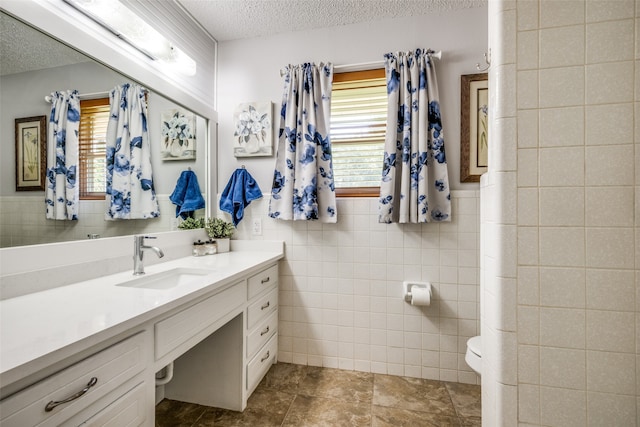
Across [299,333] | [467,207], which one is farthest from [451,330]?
[299,333]

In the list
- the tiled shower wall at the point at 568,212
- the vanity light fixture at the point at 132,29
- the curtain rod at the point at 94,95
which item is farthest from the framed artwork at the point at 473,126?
the curtain rod at the point at 94,95

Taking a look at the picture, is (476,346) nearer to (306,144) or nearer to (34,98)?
(306,144)

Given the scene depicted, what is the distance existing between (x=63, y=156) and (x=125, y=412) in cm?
106

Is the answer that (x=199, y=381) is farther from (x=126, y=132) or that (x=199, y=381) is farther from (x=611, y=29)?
(x=611, y=29)

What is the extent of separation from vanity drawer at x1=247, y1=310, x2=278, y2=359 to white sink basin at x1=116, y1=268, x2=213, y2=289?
0.47m

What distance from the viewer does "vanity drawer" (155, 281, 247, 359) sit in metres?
0.99

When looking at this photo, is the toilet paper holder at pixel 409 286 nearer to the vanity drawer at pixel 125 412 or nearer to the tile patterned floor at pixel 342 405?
the tile patterned floor at pixel 342 405

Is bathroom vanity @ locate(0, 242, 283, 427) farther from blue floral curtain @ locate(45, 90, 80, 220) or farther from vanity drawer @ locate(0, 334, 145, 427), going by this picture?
blue floral curtain @ locate(45, 90, 80, 220)

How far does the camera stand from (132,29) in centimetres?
143

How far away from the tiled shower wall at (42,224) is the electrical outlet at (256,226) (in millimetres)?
776

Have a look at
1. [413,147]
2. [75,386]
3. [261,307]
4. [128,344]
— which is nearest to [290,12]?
[413,147]

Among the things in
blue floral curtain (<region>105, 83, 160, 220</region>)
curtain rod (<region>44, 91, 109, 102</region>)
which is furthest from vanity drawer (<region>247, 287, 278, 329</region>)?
curtain rod (<region>44, 91, 109, 102</region>)

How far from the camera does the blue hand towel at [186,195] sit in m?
1.90

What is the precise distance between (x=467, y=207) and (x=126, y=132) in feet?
6.90
